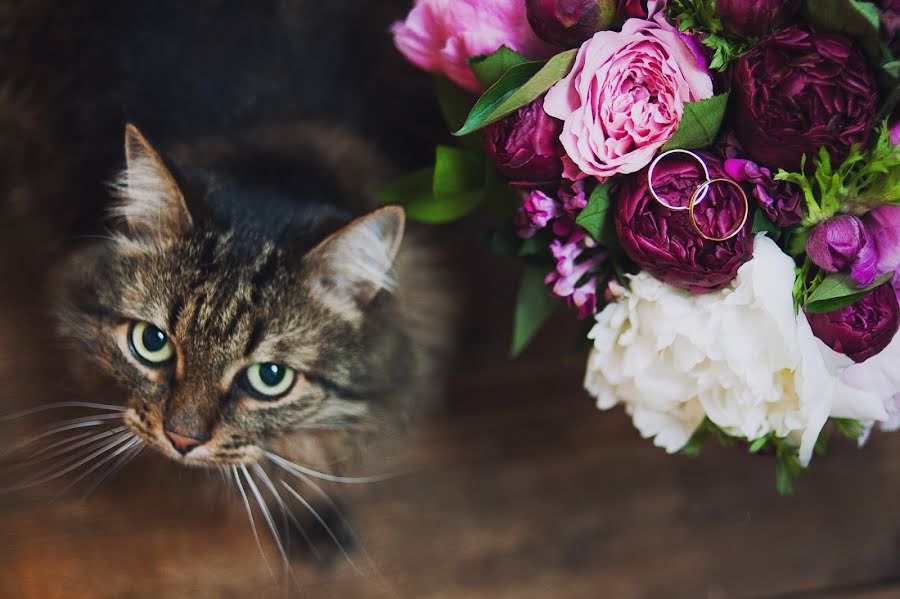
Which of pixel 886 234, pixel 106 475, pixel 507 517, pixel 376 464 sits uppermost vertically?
pixel 886 234

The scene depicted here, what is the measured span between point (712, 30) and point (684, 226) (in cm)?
16

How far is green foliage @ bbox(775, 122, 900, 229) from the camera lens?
1.91 feet

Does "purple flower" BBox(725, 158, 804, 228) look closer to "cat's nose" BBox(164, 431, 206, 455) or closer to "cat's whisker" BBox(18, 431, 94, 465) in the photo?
"cat's nose" BBox(164, 431, 206, 455)

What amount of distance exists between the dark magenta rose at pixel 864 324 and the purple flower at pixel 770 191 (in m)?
0.09

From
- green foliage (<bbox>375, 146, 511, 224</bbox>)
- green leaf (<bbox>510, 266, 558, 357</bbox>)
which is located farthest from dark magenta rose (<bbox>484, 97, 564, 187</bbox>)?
green leaf (<bbox>510, 266, 558, 357</bbox>)

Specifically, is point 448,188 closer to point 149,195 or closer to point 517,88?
point 517,88

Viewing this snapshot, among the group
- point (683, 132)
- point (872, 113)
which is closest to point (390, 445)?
point (683, 132)

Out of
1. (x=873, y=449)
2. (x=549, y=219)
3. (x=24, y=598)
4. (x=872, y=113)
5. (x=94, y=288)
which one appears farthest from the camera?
(x=873, y=449)

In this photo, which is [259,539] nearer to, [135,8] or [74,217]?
[74,217]

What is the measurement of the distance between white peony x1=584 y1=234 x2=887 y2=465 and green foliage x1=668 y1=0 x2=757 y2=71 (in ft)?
0.51

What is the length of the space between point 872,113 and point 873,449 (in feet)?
2.26

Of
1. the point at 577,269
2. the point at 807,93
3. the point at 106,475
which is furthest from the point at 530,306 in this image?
the point at 106,475

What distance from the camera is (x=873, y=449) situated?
109 cm

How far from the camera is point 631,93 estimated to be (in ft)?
2.06
